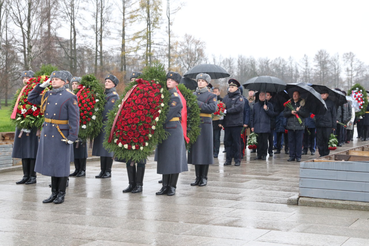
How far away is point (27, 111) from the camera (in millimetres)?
9039

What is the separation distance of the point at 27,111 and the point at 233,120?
517cm

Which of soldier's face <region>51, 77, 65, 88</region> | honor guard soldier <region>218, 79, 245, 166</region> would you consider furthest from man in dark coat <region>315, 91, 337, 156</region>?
soldier's face <region>51, 77, 65, 88</region>

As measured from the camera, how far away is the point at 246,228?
5734 mm

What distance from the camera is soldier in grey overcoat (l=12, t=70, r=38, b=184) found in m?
9.14

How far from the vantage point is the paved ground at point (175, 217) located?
17.2ft

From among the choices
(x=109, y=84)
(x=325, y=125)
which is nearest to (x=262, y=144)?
(x=325, y=125)

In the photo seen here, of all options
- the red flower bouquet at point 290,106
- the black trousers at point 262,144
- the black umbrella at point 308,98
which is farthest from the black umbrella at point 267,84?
the black trousers at point 262,144

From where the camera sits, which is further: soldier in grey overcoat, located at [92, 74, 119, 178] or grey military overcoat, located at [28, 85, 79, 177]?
soldier in grey overcoat, located at [92, 74, 119, 178]

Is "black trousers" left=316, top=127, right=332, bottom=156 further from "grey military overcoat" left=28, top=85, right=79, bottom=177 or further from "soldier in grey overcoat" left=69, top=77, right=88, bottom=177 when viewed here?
"grey military overcoat" left=28, top=85, right=79, bottom=177

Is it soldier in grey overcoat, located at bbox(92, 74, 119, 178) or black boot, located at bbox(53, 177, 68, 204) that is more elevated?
soldier in grey overcoat, located at bbox(92, 74, 119, 178)

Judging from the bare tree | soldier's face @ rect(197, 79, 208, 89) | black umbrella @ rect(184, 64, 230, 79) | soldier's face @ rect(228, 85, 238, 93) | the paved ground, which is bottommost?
the paved ground

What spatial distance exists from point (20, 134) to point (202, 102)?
11.7ft

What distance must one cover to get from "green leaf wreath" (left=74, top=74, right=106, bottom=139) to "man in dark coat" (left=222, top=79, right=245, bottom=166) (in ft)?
11.6

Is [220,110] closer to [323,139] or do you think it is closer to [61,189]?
[323,139]
